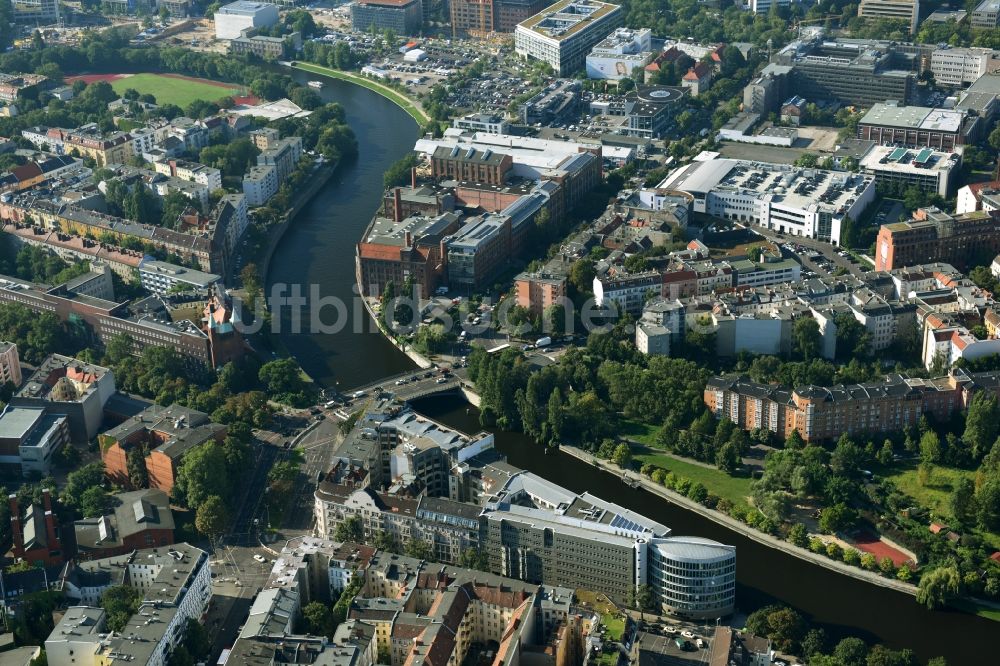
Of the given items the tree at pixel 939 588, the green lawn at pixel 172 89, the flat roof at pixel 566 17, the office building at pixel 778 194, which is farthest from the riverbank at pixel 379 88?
the tree at pixel 939 588

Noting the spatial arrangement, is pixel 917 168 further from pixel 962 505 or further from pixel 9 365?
pixel 9 365

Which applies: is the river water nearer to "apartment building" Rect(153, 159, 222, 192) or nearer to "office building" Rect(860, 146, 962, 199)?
"apartment building" Rect(153, 159, 222, 192)

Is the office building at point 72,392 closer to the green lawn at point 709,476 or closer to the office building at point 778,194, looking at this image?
the green lawn at point 709,476

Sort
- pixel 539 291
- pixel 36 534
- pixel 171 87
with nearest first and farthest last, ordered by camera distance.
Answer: pixel 36 534 < pixel 539 291 < pixel 171 87

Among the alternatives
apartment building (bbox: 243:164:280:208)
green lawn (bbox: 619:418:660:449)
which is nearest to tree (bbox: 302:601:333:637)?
green lawn (bbox: 619:418:660:449)

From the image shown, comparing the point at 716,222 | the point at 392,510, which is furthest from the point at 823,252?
the point at 392,510

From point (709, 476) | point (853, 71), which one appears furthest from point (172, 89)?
point (709, 476)

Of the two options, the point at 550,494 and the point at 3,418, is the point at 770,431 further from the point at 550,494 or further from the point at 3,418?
the point at 3,418
